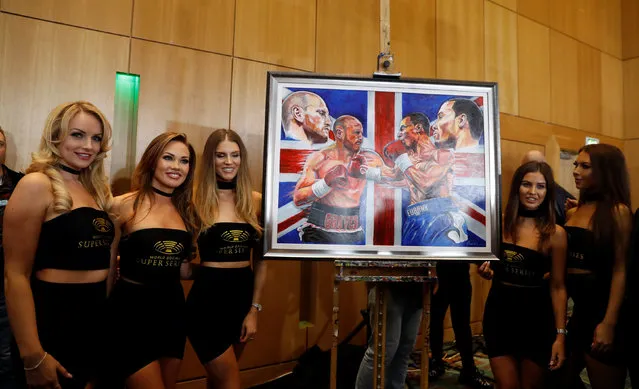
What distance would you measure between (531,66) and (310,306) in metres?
3.92

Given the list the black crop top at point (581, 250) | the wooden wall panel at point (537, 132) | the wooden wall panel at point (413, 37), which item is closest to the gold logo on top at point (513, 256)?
the black crop top at point (581, 250)

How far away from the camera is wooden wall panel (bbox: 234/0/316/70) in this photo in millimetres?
3225

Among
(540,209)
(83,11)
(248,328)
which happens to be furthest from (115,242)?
(540,209)

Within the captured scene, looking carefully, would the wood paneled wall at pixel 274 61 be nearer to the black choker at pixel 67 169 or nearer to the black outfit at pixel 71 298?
the black choker at pixel 67 169

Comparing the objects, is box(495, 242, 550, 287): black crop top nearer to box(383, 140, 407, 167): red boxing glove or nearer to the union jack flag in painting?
the union jack flag in painting

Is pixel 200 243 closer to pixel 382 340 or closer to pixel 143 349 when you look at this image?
pixel 143 349

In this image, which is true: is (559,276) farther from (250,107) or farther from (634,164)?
(634,164)

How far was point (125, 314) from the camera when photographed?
65.7 inches

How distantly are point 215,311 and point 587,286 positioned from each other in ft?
6.15

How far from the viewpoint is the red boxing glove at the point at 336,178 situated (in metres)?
1.97

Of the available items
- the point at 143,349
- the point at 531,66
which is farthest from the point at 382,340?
the point at 531,66

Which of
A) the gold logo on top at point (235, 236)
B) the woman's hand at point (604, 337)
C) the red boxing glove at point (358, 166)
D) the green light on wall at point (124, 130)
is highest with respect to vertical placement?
the green light on wall at point (124, 130)

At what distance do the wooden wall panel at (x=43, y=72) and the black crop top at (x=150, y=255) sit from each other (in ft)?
4.15

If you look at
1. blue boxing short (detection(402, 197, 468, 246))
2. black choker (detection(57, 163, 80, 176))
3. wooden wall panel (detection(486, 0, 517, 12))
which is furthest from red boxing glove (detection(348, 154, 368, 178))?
wooden wall panel (detection(486, 0, 517, 12))
